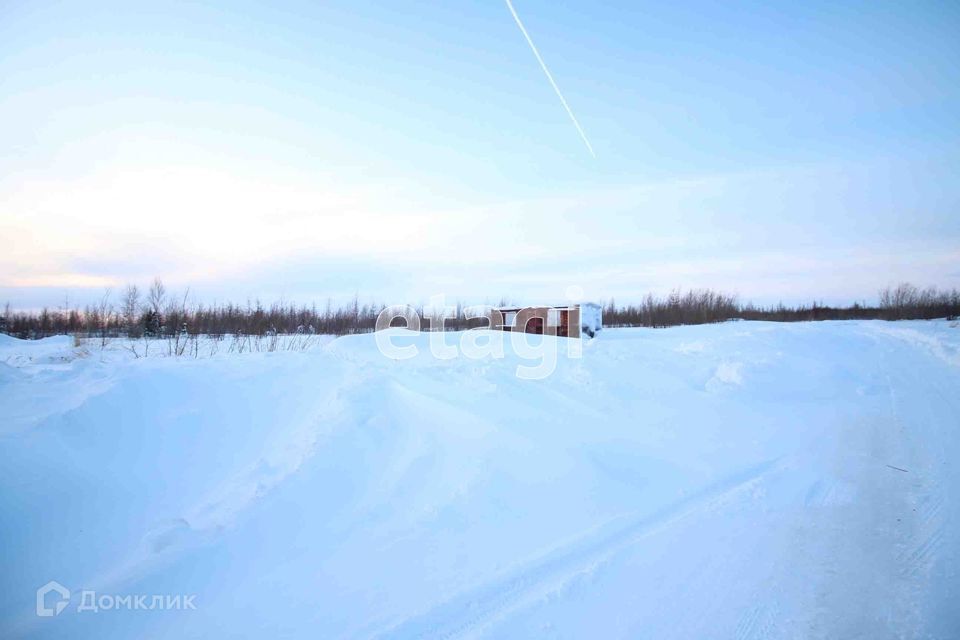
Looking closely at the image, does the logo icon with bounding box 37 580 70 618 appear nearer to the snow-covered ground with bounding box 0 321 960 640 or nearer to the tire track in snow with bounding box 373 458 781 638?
the snow-covered ground with bounding box 0 321 960 640

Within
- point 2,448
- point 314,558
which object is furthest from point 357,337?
point 314,558

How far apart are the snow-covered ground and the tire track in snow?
2 centimetres

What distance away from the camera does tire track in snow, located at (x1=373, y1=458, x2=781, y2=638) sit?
233 centimetres

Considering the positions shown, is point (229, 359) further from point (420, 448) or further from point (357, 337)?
point (420, 448)

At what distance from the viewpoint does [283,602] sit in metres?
2.59

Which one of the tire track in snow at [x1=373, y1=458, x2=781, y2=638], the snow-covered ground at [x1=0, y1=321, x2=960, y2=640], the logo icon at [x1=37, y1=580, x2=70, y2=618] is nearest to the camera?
the tire track in snow at [x1=373, y1=458, x2=781, y2=638]

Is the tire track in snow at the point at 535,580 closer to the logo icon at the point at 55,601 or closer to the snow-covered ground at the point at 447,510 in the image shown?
the snow-covered ground at the point at 447,510

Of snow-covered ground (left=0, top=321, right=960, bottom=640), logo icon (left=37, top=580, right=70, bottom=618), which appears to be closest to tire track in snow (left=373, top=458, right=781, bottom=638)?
snow-covered ground (left=0, top=321, right=960, bottom=640)

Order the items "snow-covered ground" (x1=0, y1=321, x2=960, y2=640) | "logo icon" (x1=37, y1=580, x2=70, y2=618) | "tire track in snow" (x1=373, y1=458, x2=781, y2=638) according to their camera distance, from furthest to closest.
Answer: "logo icon" (x1=37, y1=580, x2=70, y2=618) → "snow-covered ground" (x1=0, y1=321, x2=960, y2=640) → "tire track in snow" (x1=373, y1=458, x2=781, y2=638)

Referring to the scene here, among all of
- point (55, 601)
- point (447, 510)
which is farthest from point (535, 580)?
point (55, 601)

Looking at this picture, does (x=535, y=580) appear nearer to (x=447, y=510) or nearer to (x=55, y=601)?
(x=447, y=510)

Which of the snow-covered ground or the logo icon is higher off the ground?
the snow-covered ground

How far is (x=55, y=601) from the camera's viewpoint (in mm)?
2639

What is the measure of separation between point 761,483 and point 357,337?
7019 millimetres
